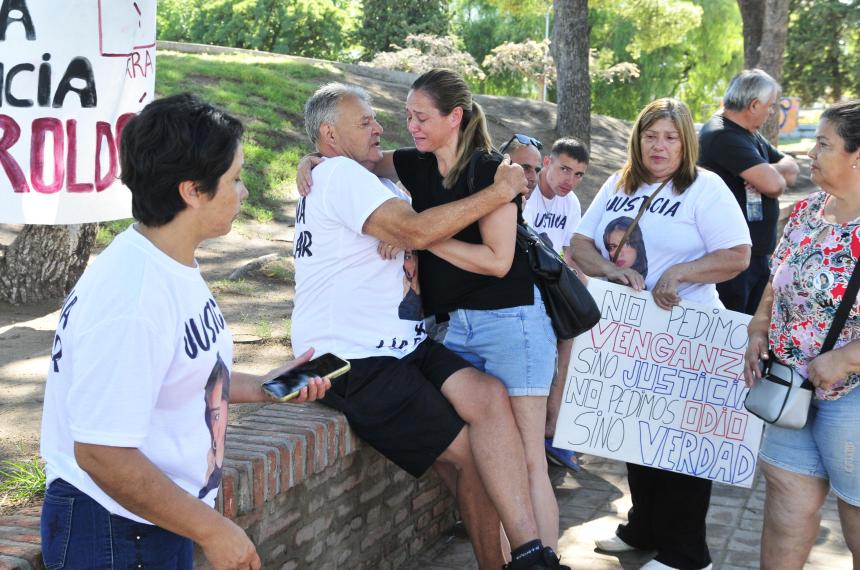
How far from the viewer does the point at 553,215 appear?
262 inches

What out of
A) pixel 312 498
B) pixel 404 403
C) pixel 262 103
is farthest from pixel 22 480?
pixel 262 103

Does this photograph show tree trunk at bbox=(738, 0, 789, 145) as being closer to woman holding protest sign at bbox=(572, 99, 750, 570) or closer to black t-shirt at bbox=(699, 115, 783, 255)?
black t-shirt at bbox=(699, 115, 783, 255)

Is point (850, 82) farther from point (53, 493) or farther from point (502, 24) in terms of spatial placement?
point (53, 493)

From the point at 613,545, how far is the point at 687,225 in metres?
1.58

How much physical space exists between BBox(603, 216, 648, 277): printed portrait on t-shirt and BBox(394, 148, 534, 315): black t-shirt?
69 centimetres

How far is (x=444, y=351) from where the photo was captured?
3.97m

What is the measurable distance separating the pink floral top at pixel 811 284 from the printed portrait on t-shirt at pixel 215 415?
209 centimetres

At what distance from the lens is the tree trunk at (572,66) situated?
13.2 m

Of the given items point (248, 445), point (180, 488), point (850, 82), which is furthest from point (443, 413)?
point (850, 82)

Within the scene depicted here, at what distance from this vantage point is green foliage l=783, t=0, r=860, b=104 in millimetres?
35781

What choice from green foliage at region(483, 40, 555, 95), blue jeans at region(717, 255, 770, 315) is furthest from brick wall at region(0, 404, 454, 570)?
green foliage at region(483, 40, 555, 95)

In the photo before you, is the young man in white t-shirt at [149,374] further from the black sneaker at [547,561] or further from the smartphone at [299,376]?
the black sneaker at [547,561]

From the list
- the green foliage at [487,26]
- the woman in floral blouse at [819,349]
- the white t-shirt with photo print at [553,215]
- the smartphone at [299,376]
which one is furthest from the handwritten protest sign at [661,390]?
the green foliage at [487,26]

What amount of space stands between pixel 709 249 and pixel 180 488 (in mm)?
2944
